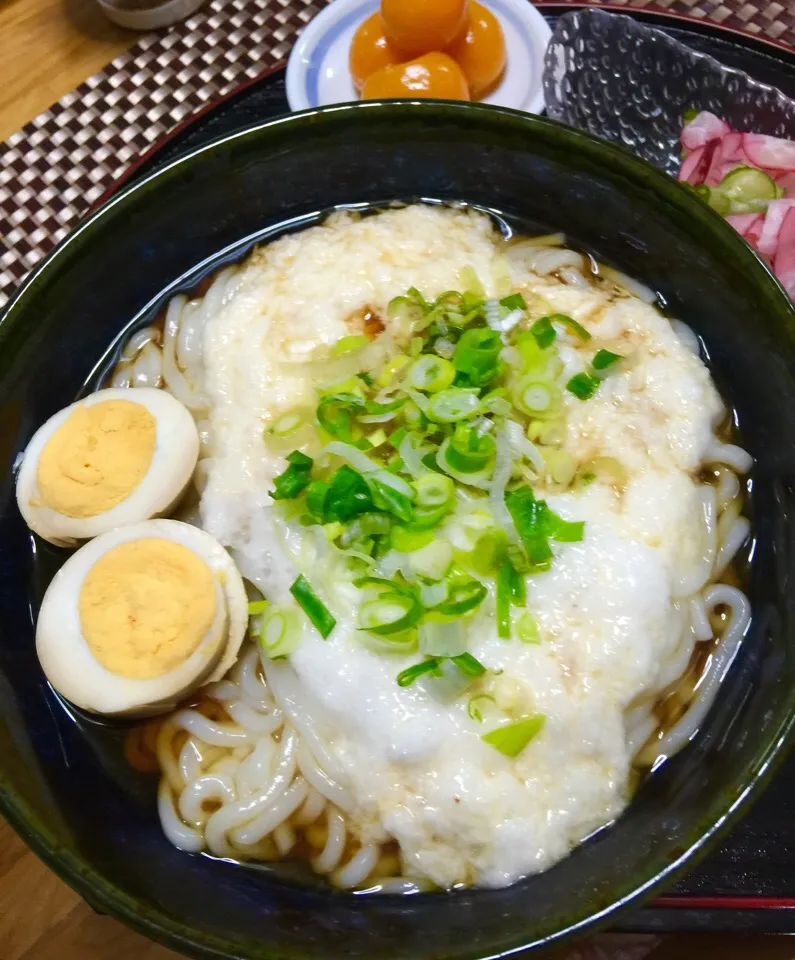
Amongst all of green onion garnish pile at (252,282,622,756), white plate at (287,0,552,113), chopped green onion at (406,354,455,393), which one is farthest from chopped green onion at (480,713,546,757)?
white plate at (287,0,552,113)

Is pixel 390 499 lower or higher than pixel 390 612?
higher

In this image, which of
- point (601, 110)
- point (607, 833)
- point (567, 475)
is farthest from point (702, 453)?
point (601, 110)

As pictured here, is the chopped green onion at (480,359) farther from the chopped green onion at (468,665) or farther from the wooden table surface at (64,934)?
the wooden table surface at (64,934)

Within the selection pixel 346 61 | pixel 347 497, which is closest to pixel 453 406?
pixel 347 497

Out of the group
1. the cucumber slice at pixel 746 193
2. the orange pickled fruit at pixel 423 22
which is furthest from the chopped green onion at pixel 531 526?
the orange pickled fruit at pixel 423 22

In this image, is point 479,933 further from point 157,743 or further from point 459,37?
point 459,37

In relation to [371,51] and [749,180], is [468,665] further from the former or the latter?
[371,51]
